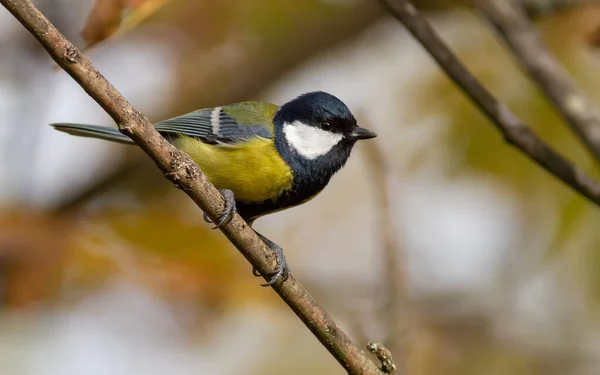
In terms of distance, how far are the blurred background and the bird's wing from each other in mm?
453

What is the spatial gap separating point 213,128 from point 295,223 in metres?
1.90

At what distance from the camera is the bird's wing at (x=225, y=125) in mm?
2228

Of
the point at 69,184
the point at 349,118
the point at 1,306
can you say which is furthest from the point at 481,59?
the point at 1,306

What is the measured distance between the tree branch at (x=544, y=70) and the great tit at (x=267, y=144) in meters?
0.49

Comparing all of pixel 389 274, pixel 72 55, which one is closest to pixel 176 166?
pixel 72 55

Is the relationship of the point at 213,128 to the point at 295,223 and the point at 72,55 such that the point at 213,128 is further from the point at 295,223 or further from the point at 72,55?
the point at 295,223

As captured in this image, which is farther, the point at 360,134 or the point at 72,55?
the point at 360,134

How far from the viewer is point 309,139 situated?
226 centimetres

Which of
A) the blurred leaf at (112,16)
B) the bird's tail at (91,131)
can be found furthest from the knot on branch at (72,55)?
the bird's tail at (91,131)

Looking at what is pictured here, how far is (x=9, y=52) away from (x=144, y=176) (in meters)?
0.77

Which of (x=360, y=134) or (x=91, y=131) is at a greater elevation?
(x=91, y=131)

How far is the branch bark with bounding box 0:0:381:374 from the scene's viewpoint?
4.30 ft

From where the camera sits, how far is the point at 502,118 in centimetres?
205

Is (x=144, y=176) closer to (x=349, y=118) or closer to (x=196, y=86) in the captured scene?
(x=196, y=86)
